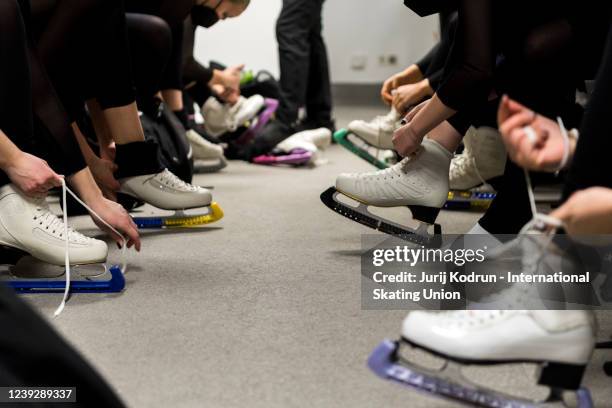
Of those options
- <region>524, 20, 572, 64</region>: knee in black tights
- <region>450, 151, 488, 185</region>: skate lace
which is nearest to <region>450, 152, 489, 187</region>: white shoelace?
<region>450, 151, 488, 185</region>: skate lace

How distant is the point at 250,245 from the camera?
174 centimetres

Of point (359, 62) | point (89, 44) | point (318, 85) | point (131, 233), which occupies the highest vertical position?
point (89, 44)

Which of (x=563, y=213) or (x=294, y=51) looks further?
(x=294, y=51)

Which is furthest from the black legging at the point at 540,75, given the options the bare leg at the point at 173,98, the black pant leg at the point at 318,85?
the black pant leg at the point at 318,85

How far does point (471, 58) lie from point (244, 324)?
1.84 ft

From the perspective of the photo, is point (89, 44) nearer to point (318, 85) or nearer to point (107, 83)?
point (107, 83)

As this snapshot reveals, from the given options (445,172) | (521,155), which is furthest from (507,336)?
(445,172)

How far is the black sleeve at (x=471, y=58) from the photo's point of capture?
1239 mm

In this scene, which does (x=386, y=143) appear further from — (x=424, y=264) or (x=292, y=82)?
(x=292, y=82)

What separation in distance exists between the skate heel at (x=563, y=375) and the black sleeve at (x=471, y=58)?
2.04 ft

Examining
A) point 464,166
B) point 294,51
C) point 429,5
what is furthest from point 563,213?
point 294,51

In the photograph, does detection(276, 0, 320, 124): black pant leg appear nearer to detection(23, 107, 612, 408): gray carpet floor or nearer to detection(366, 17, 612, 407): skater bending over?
detection(23, 107, 612, 408): gray carpet floor

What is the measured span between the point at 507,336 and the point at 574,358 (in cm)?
7

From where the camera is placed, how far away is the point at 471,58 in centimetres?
128
